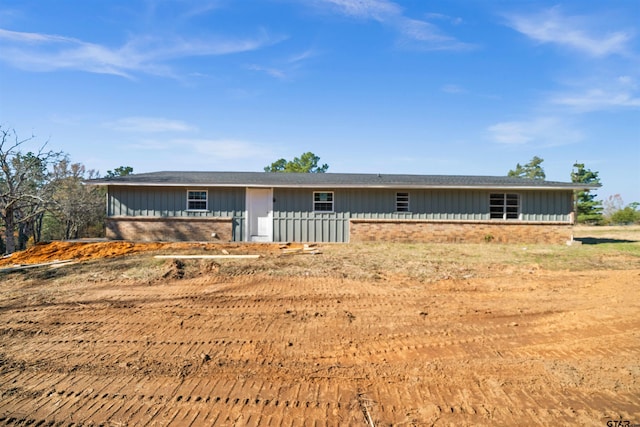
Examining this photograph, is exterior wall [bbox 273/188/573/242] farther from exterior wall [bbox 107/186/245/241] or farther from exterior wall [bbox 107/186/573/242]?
exterior wall [bbox 107/186/245/241]

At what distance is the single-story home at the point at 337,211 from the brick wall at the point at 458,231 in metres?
0.05

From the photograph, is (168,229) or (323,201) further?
(323,201)

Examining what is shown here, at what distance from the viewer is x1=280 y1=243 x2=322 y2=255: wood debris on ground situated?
43.4 feet

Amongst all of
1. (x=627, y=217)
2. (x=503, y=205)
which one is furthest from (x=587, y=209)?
(x=503, y=205)

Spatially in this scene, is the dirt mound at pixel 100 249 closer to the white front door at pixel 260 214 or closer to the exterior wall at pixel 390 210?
the white front door at pixel 260 214

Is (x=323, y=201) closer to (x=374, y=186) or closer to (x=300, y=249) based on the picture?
(x=374, y=186)

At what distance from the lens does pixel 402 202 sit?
54.9ft

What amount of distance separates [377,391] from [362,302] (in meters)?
3.24

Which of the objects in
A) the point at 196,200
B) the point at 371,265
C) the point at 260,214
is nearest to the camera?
the point at 371,265

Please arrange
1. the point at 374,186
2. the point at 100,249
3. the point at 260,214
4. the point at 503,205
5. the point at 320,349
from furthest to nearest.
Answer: the point at 503,205
the point at 260,214
the point at 374,186
the point at 100,249
the point at 320,349

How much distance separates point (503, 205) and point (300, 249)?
9.83m

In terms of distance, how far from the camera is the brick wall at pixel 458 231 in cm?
1647

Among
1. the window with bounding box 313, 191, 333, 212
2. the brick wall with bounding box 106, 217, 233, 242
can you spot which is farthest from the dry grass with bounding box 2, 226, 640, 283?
the window with bounding box 313, 191, 333, 212

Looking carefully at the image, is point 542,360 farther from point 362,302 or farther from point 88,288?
point 88,288
